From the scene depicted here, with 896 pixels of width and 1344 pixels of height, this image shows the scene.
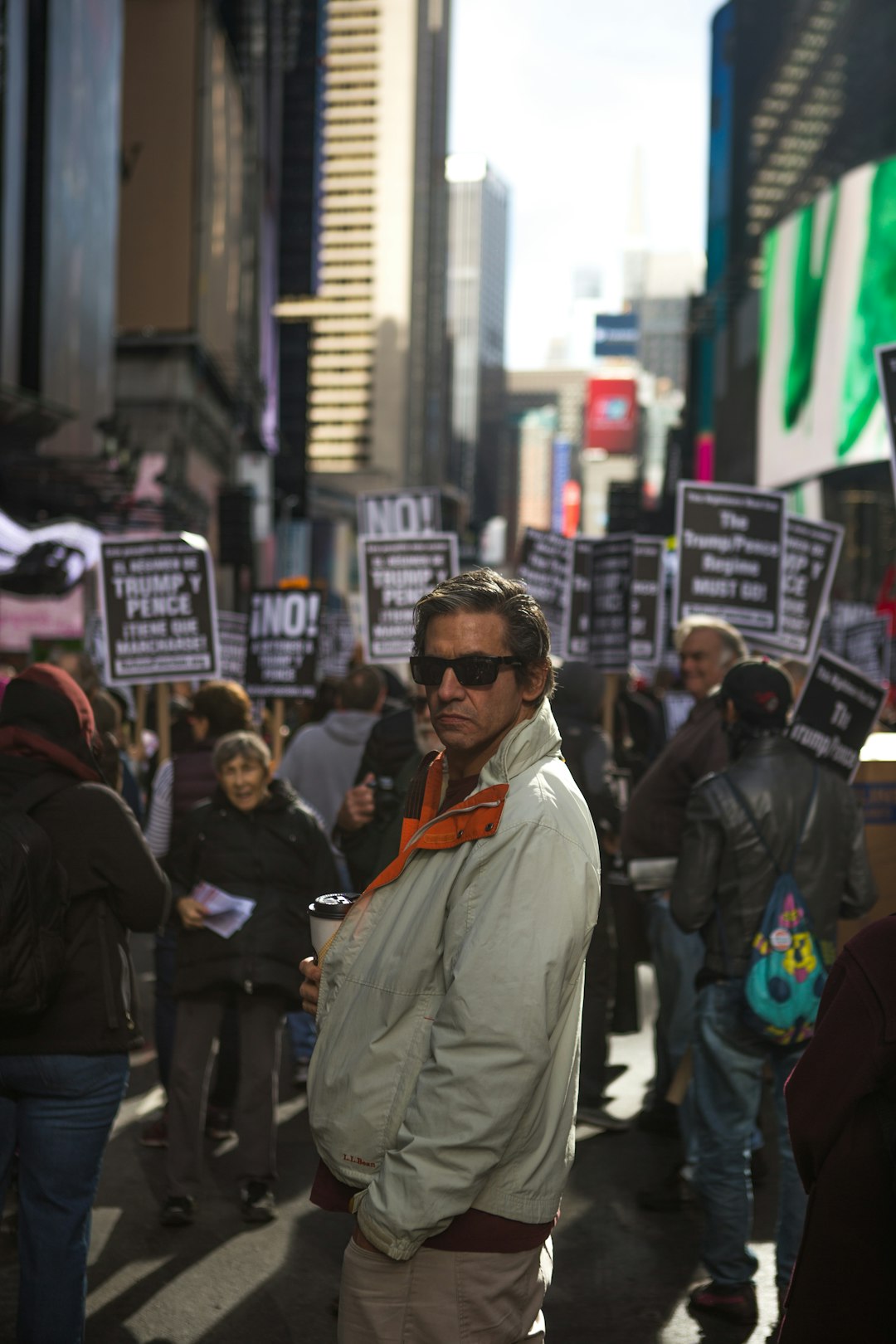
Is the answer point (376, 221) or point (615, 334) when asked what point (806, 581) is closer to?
point (615, 334)

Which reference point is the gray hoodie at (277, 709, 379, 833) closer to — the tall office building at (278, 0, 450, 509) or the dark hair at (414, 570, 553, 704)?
the dark hair at (414, 570, 553, 704)

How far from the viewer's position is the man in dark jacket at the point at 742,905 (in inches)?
187

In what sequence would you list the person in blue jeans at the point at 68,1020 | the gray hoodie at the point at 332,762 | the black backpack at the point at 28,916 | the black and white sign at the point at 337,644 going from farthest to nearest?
the black and white sign at the point at 337,644 → the gray hoodie at the point at 332,762 → the person in blue jeans at the point at 68,1020 → the black backpack at the point at 28,916

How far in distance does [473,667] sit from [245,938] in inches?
128

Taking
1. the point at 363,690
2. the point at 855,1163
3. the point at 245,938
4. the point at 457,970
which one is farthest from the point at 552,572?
the point at 855,1163

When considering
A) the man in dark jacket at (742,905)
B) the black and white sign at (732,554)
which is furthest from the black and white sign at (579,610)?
the man in dark jacket at (742,905)

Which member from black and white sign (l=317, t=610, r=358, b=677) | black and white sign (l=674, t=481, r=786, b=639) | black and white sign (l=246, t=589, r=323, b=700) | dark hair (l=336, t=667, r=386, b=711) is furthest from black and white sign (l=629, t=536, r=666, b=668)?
black and white sign (l=317, t=610, r=358, b=677)

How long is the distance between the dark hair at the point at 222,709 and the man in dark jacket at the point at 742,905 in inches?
99.9

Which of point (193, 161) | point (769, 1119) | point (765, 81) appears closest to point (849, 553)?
point (193, 161)

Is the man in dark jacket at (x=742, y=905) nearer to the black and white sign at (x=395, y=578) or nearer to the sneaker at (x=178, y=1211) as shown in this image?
the sneaker at (x=178, y=1211)

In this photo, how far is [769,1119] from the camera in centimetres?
704

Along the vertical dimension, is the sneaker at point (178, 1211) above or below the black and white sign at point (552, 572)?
below

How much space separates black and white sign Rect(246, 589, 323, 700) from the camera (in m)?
11.9

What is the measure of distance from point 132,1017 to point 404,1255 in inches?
73.4
